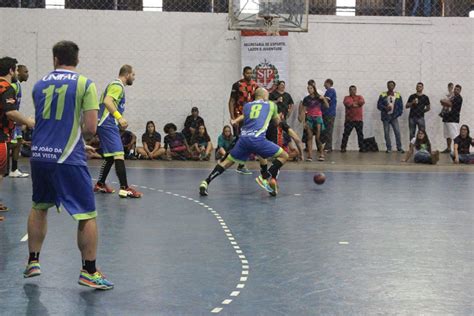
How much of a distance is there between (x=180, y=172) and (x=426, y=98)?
26.4 ft

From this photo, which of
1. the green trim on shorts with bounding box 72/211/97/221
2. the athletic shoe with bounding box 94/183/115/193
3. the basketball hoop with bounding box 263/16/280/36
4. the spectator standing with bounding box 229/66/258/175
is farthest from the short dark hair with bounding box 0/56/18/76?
the basketball hoop with bounding box 263/16/280/36

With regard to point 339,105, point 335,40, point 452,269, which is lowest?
point 452,269

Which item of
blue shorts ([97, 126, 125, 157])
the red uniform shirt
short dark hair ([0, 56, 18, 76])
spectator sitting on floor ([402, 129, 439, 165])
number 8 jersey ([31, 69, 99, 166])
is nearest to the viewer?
number 8 jersey ([31, 69, 99, 166])

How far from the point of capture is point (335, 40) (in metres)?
21.2

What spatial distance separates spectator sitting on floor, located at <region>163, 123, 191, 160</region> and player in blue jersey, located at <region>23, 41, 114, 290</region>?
11608 millimetres

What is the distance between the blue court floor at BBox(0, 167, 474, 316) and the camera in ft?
19.6

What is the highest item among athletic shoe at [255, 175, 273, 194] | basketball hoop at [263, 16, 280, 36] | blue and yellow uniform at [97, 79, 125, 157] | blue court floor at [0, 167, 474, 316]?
basketball hoop at [263, 16, 280, 36]

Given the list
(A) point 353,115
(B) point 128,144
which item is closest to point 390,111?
(A) point 353,115

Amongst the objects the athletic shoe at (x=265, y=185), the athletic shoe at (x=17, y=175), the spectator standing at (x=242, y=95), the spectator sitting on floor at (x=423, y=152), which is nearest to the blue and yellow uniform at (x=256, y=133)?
the athletic shoe at (x=265, y=185)

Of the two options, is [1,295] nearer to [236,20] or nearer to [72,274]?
[72,274]

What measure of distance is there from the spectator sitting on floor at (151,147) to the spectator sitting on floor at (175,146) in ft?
0.60

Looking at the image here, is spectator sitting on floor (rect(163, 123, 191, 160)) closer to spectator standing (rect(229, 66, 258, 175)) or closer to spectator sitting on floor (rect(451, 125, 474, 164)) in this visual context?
spectator standing (rect(229, 66, 258, 175))

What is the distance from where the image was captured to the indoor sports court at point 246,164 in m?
6.24

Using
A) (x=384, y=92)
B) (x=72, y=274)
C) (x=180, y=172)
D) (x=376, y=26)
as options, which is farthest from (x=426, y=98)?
(x=72, y=274)
